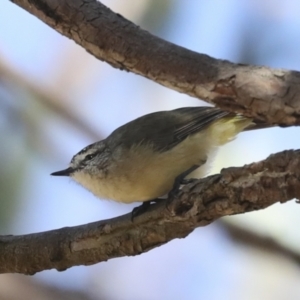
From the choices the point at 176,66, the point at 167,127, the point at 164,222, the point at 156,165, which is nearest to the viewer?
the point at 176,66

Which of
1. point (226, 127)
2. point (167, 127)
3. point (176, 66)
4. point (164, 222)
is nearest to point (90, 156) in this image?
point (167, 127)

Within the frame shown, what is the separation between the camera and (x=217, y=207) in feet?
2.94

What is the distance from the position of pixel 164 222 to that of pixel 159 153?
0.91ft

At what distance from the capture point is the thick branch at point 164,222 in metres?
0.80

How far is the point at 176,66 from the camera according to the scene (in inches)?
33.4

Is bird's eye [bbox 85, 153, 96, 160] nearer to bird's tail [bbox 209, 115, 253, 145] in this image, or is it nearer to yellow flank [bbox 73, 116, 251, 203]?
yellow flank [bbox 73, 116, 251, 203]

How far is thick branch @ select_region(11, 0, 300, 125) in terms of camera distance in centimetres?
78

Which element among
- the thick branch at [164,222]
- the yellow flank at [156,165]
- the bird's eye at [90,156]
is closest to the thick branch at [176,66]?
the thick branch at [164,222]

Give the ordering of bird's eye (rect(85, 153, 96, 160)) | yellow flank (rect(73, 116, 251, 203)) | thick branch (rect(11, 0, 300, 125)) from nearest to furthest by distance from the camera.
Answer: thick branch (rect(11, 0, 300, 125)), yellow flank (rect(73, 116, 251, 203)), bird's eye (rect(85, 153, 96, 160))

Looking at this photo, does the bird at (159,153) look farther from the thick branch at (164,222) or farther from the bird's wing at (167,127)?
the thick branch at (164,222)

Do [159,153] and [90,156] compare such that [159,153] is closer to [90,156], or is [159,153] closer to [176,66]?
[90,156]

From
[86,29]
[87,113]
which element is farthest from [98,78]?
[86,29]

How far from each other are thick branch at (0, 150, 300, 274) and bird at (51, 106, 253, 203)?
0.13m

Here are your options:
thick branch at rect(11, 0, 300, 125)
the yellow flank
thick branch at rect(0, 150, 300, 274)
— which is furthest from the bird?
thick branch at rect(11, 0, 300, 125)
